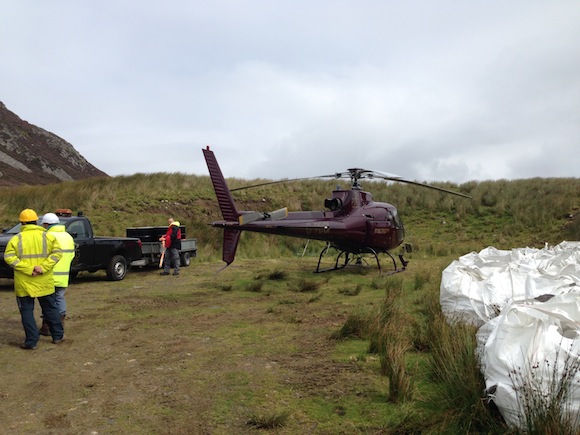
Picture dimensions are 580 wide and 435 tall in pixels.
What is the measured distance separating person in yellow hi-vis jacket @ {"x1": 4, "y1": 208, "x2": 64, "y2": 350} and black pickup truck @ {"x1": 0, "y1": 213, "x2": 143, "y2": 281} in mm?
5392

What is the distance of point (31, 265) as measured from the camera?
654cm

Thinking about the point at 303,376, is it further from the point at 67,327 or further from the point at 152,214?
the point at 152,214

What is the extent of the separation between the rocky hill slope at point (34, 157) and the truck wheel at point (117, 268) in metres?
37.4

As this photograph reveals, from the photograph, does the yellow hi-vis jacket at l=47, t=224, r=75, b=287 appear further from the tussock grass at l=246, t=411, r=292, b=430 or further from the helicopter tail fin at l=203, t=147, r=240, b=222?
the tussock grass at l=246, t=411, r=292, b=430

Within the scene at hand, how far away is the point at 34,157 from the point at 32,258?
193 feet

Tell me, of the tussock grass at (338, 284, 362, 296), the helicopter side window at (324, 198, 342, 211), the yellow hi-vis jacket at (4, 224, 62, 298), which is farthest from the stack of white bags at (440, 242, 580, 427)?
the helicopter side window at (324, 198, 342, 211)

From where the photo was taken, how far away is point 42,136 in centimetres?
6769

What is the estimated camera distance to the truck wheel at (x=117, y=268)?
530 inches

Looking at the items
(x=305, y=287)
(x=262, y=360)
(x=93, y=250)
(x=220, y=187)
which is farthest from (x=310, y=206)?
(x=262, y=360)

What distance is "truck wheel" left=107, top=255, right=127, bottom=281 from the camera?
44.2 feet

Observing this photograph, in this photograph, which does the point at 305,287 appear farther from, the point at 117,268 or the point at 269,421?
the point at 269,421

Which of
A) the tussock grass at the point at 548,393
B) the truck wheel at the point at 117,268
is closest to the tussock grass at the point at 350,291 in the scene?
the truck wheel at the point at 117,268

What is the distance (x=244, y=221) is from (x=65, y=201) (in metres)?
14.5

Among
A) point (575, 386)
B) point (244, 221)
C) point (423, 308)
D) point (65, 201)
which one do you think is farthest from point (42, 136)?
point (575, 386)
